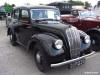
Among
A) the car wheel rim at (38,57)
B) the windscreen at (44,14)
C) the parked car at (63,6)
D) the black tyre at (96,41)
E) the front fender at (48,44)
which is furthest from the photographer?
the parked car at (63,6)

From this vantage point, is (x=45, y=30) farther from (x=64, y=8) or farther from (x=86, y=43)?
(x=64, y=8)

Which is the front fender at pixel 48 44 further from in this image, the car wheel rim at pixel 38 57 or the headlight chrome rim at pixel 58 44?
the car wheel rim at pixel 38 57

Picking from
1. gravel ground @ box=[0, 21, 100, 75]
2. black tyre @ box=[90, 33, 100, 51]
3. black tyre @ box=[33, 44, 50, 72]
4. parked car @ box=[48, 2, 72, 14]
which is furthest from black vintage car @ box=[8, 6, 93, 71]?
parked car @ box=[48, 2, 72, 14]

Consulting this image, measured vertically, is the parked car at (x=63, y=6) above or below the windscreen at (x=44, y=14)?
above

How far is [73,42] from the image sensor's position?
336cm

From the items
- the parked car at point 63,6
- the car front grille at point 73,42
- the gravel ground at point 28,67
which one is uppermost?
the parked car at point 63,6

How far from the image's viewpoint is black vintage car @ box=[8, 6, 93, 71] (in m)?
3.13

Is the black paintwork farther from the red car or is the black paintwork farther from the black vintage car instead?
the red car

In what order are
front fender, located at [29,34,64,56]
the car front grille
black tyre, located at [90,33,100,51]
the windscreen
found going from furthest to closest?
1. black tyre, located at [90,33,100,51]
2. the windscreen
3. the car front grille
4. front fender, located at [29,34,64,56]

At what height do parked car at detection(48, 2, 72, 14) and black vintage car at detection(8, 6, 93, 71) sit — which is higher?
parked car at detection(48, 2, 72, 14)

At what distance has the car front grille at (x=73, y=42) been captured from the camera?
3303 millimetres

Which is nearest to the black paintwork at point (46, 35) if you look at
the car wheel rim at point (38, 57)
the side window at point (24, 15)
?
the side window at point (24, 15)

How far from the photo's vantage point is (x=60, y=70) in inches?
143

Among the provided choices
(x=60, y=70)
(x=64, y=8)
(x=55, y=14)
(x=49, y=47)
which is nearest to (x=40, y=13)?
(x=55, y=14)
